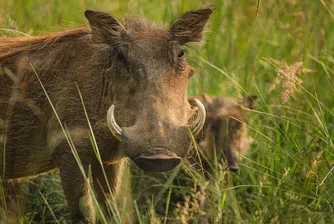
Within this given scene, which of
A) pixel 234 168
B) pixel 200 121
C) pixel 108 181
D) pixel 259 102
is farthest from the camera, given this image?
pixel 259 102

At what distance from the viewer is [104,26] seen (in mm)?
4020

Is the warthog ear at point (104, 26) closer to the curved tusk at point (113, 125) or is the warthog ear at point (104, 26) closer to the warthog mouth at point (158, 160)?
the curved tusk at point (113, 125)

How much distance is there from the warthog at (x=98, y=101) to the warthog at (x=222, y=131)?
114cm

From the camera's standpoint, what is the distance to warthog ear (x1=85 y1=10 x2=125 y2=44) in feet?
13.1

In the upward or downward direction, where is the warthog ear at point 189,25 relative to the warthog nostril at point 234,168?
upward

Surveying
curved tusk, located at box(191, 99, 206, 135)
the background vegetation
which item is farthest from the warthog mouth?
curved tusk, located at box(191, 99, 206, 135)

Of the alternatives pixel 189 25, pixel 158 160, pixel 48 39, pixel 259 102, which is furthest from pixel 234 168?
pixel 158 160

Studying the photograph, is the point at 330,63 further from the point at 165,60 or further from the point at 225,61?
the point at 165,60

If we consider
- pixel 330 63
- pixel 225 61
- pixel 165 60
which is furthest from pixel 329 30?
pixel 165 60

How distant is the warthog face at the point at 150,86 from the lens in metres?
3.56

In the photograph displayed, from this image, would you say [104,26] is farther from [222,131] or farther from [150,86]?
[222,131]

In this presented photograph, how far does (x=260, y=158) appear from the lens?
4.95 m

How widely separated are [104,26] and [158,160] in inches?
32.7

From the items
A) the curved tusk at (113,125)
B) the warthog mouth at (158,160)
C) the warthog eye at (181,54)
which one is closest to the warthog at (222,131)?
the warthog eye at (181,54)
